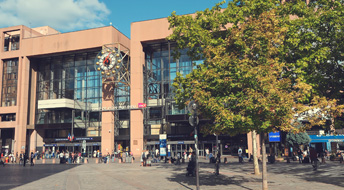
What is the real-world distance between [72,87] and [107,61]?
12.3m

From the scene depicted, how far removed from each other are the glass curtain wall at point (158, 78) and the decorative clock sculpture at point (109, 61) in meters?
5.39

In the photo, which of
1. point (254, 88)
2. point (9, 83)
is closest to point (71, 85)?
point (9, 83)

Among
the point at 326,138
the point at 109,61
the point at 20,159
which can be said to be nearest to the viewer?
the point at 20,159

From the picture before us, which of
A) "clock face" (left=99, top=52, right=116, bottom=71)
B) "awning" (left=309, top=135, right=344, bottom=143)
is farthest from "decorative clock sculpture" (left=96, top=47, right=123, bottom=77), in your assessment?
"awning" (left=309, top=135, right=344, bottom=143)

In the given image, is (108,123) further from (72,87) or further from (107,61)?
(72,87)

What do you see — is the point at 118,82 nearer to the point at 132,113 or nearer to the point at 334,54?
the point at 132,113

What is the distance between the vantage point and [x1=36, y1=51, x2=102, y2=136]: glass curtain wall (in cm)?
5766

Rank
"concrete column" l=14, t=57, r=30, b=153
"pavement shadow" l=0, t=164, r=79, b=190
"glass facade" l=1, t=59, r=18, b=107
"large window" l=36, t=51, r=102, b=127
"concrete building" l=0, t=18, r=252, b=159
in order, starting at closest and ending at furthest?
1. "pavement shadow" l=0, t=164, r=79, b=190
2. "concrete building" l=0, t=18, r=252, b=159
3. "concrete column" l=14, t=57, r=30, b=153
4. "large window" l=36, t=51, r=102, b=127
5. "glass facade" l=1, t=59, r=18, b=107

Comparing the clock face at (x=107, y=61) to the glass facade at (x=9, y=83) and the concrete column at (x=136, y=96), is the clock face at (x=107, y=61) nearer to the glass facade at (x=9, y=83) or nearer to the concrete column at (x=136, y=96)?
the concrete column at (x=136, y=96)

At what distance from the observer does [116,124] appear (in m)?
55.4

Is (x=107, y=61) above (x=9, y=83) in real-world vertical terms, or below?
above

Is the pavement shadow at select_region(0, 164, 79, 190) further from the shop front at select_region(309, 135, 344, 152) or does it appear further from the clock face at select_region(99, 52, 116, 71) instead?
the shop front at select_region(309, 135, 344, 152)

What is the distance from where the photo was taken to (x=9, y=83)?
196 ft

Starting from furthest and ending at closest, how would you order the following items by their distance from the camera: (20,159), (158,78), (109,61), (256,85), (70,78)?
(70,78)
(158,78)
(109,61)
(20,159)
(256,85)
